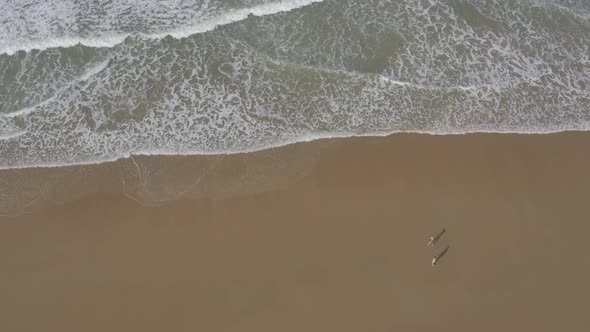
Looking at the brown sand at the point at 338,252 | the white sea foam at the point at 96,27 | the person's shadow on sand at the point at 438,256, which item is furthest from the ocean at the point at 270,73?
the person's shadow on sand at the point at 438,256

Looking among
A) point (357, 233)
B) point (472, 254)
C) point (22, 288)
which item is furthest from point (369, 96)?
point (22, 288)

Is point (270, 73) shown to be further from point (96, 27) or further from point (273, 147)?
point (96, 27)

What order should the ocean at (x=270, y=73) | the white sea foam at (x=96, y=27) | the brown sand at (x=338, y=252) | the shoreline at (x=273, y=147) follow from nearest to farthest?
the brown sand at (x=338, y=252), the shoreline at (x=273, y=147), the ocean at (x=270, y=73), the white sea foam at (x=96, y=27)

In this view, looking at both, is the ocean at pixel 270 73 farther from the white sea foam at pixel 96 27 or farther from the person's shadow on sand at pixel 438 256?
the person's shadow on sand at pixel 438 256

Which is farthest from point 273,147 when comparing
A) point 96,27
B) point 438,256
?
point 96,27

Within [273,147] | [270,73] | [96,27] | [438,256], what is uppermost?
[96,27]

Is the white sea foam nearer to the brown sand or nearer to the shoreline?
the shoreline

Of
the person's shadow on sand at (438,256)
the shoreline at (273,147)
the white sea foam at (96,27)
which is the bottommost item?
the person's shadow on sand at (438,256)
